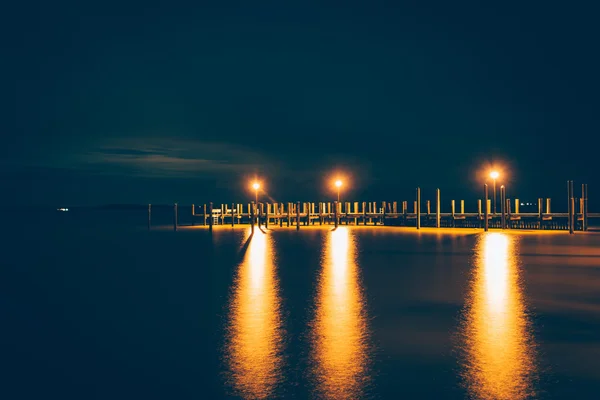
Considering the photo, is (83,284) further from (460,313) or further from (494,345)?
(494,345)

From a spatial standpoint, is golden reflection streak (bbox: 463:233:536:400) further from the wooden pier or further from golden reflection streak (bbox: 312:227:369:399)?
the wooden pier

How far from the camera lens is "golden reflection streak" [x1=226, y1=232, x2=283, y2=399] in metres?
7.02

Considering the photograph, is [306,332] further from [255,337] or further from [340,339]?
[255,337]

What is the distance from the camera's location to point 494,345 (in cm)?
865

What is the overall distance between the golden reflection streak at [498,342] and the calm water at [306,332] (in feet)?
0.11

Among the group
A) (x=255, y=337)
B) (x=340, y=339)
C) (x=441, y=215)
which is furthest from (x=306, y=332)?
(x=441, y=215)

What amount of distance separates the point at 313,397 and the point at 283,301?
6158 mm

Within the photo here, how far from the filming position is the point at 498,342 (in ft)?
29.0

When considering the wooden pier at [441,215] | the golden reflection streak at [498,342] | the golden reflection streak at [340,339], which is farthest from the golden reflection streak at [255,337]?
the wooden pier at [441,215]

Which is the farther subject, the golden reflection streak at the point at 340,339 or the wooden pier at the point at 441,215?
the wooden pier at the point at 441,215

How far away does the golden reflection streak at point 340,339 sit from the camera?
273 inches

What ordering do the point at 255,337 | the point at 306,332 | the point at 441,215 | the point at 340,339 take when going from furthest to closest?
the point at 441,215 < the point at 306,332 < the point at 255,337 < the point at 340,339

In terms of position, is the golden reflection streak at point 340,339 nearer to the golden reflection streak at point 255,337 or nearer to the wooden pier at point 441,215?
the golden reflection streak at point 255,337

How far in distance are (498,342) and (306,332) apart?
119 inches
